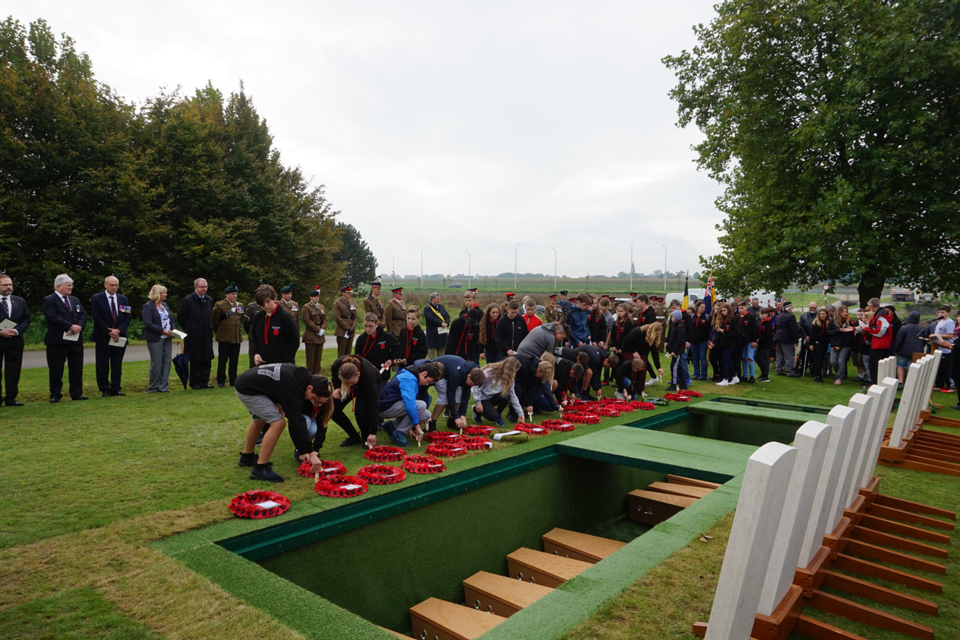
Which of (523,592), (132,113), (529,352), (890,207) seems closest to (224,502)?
(523,592)

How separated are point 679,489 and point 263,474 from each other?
4.97 metres

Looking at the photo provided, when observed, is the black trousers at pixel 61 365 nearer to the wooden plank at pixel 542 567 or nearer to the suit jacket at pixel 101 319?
the suit jacket at pixel 101 319

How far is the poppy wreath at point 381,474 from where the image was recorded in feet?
15.7

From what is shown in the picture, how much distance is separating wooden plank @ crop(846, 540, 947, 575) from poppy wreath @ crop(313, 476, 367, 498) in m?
3.63

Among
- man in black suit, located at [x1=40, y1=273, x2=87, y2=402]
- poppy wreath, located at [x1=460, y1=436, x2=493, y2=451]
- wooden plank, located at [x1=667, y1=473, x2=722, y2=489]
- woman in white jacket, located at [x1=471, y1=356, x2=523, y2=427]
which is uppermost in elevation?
man in black suit, located at [x1=40, y1=273, x2=87, y2=402]

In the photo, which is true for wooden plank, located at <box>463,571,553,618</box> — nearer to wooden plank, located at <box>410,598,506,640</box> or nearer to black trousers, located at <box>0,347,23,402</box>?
wooden plank, located at <box>410,598,506,640</box>

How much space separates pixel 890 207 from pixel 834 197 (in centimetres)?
194

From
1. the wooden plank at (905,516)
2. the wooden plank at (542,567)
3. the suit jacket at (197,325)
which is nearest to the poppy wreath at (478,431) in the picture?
the wooden plank at (542,567)

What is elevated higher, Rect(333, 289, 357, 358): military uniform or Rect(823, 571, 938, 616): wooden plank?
Rect(333, 289, 357, 358): military uniform

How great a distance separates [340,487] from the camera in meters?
4.51

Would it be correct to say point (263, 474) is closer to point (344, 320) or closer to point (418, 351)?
point (418, 351)

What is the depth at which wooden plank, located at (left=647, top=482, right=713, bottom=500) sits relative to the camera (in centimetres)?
646

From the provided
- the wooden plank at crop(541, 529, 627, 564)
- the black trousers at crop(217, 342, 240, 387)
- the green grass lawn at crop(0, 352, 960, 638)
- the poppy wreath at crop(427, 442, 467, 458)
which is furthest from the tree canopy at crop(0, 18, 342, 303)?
the wooden plank at crop(541, 529, 627, 564)

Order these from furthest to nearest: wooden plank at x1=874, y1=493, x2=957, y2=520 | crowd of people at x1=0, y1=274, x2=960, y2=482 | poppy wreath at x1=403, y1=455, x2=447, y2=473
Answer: crowd of people at x1=0, y1=274, x2=960, y2=482
poppy wreath at x1=403, y1=455, x2=447, y2=473
wooden plank at x1=874, y1=493, x2=957, y2=520
